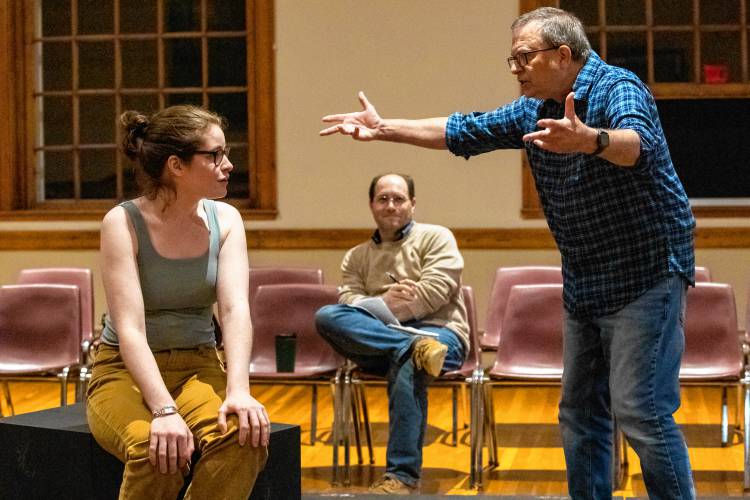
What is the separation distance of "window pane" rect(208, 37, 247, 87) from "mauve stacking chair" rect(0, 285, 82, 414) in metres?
2.28

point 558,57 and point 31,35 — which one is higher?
point 31,35

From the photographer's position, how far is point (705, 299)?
4805 millimetres

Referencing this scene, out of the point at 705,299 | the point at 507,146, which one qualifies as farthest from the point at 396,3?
the point at 507,146

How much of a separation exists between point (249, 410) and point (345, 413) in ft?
7.04

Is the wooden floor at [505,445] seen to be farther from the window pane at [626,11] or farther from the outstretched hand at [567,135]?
the window pane at [626,11]

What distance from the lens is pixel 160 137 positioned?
9.20 ft

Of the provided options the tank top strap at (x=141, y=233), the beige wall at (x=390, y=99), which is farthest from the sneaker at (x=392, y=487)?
the beige wall at (x=390, y=99)

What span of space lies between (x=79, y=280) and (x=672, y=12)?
147 inches

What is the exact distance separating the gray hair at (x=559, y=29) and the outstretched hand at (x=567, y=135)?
0.36 metres

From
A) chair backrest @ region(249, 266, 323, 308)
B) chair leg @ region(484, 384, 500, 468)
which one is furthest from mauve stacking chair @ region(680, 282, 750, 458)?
chair backrest @ region(249, 266, 323, 308)

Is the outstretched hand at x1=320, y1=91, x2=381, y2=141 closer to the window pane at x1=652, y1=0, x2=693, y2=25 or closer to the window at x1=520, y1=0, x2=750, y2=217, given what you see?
the window at x1=520, y1=0, x2=750, y2=217

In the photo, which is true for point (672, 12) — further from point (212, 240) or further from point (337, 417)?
point (212, 240)

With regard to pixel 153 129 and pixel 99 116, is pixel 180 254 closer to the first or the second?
pixel 153 129

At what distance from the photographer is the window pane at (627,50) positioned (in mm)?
6742
